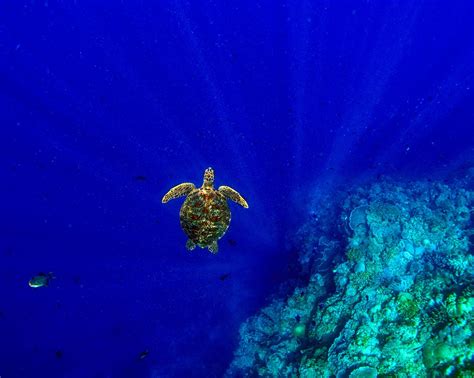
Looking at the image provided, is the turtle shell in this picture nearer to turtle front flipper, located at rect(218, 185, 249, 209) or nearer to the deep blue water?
turtle front flipper, located at rect(218, 185, 249, 209)

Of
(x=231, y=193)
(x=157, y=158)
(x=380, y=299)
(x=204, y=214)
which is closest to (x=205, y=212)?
(x=204, y=214)

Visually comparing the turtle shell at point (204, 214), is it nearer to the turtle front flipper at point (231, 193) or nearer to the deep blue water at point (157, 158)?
the turtle front flipper at point (231, 193)

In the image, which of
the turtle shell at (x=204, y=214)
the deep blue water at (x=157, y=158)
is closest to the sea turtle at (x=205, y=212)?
the turtle shell at (x=204, y=214)

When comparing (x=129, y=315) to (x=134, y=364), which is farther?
(x=129, y=315)

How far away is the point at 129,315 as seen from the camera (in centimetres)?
2059

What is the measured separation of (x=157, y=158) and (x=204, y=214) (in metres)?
17.5

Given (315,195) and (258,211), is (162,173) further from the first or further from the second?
(315,195)

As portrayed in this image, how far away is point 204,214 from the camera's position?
577cm

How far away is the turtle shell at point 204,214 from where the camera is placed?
19.0 ft

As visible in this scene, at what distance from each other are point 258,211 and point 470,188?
1018cm

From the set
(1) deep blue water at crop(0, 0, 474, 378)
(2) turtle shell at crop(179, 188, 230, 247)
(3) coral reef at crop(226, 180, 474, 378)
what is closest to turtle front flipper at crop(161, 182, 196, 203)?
(2) turtle shell at crop(179, 188, 230, 247)

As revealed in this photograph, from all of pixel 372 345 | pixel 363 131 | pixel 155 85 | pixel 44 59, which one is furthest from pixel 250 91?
pixel 372 345

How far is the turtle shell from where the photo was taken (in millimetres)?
5785

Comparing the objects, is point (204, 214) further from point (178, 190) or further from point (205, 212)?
point (178, 190)
